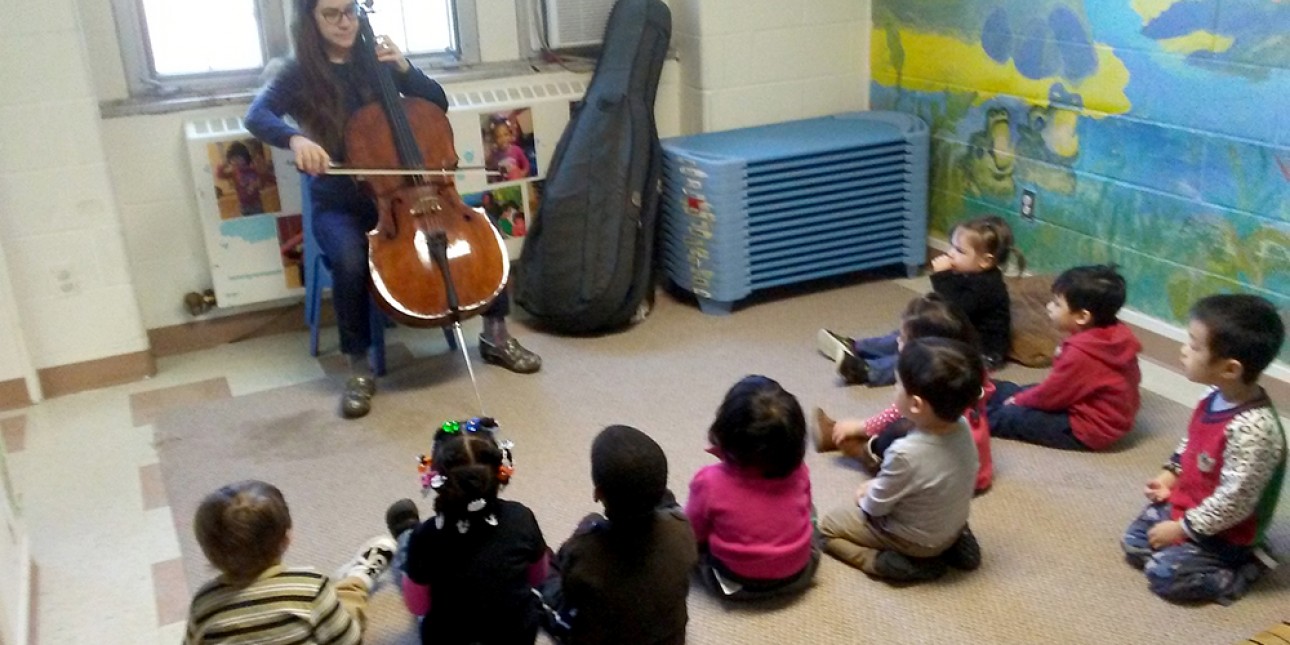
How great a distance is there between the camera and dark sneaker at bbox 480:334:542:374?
3.06 meters

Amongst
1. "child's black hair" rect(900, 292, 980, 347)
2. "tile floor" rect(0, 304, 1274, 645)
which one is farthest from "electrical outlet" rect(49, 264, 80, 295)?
"child's black hair" rect(900, 292, 980, 347)

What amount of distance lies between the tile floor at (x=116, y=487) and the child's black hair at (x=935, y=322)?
767mm

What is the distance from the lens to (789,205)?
3.44 meters

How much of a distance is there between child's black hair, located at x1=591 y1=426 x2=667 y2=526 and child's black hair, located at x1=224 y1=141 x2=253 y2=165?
6.45ft

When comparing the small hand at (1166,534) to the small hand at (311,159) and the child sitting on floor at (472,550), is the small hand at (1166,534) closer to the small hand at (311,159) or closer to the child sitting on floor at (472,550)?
the child sitting on floor at (472,550)

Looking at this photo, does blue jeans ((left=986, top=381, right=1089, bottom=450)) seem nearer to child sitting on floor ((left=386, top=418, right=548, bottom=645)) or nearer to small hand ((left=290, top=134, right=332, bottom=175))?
child sitting on floor ((left=386, top=418, right=548, bottom=645))

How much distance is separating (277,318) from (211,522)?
6.59 ft

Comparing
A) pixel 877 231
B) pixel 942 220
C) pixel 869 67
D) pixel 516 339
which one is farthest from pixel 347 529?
pixel 869 67

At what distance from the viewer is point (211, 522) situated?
1.55 m

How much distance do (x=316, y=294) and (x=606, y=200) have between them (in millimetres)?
895

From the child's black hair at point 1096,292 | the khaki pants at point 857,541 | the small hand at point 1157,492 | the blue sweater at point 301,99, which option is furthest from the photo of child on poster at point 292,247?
the small hand at point 1157,492

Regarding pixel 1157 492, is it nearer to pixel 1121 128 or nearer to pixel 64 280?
pixel 1121 128

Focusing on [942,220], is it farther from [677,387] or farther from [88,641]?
[88,641]

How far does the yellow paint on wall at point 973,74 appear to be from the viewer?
9.86ft
